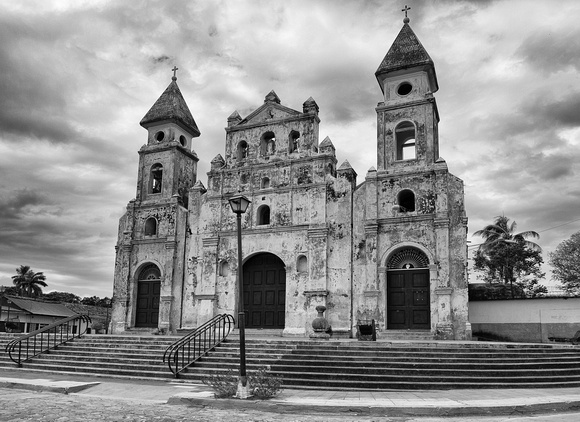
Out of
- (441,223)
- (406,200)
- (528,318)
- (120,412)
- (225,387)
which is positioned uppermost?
(406,200)

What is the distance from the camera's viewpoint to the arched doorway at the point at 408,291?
22047 mm

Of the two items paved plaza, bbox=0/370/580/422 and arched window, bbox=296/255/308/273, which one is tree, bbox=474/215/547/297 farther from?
paved plaza, bbox=0/370/580/422

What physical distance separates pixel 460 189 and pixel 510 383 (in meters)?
9.88

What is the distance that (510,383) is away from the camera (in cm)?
1400

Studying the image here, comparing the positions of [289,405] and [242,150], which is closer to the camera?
[289,405]

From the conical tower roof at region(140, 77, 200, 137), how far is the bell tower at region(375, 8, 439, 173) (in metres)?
10.6

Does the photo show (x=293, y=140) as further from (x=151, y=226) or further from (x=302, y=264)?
(x=151, y=226)

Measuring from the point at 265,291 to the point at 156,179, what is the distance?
30.8 feet

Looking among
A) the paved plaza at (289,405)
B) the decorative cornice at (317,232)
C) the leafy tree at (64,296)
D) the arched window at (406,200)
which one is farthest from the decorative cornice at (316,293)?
the leafy tree at (64,296)

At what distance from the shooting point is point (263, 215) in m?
25.8

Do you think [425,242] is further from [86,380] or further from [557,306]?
[86,380]

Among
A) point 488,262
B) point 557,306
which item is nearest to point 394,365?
point 557,306

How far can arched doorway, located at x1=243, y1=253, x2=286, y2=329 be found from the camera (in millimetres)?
24422

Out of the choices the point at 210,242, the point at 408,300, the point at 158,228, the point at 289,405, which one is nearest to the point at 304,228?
the point at 210,242
